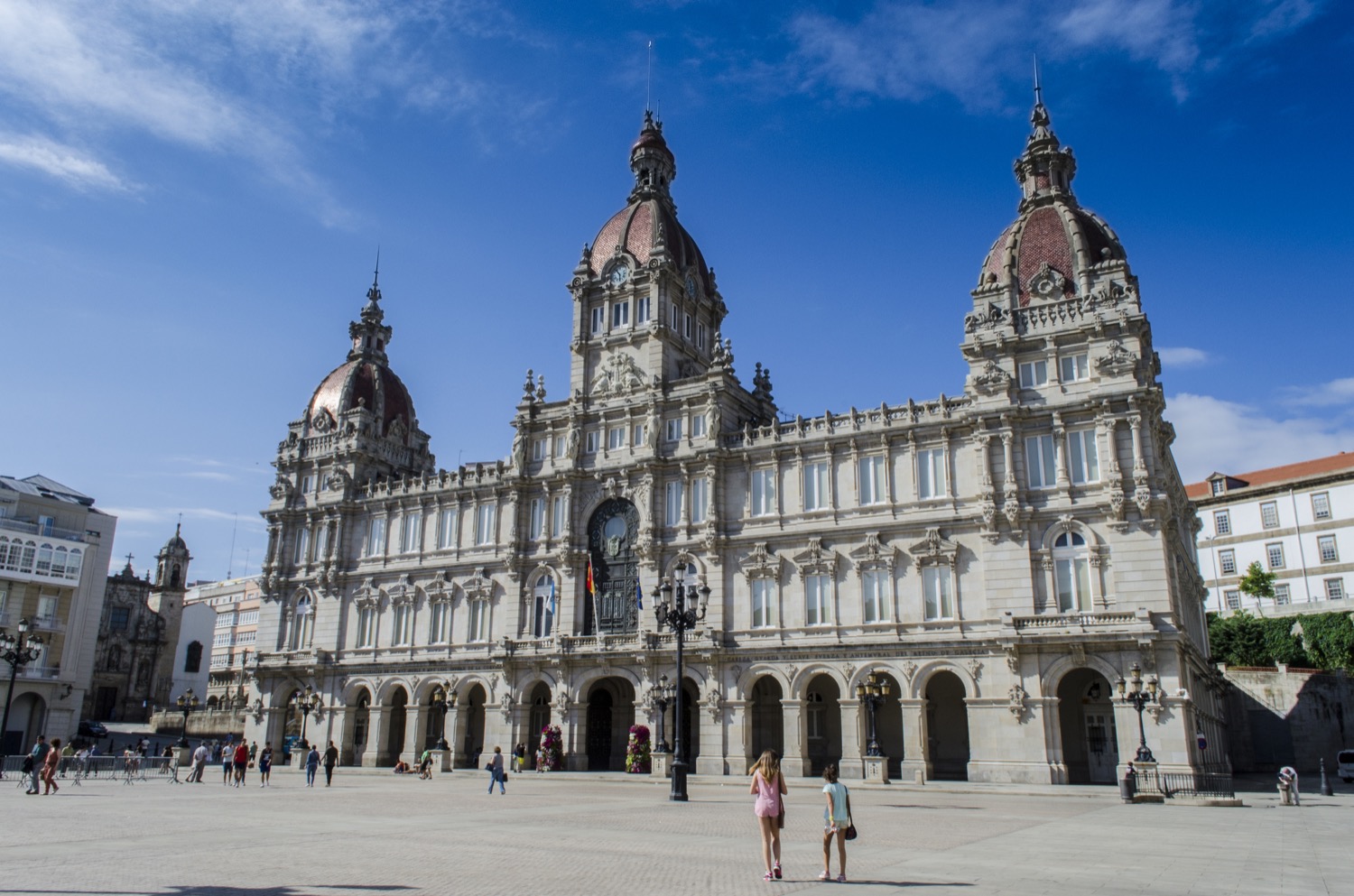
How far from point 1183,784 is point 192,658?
10599cm

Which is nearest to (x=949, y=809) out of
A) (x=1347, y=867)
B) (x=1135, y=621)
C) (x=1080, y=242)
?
(x=1347, y=867)

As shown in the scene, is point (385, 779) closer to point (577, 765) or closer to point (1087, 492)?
point (577, 765)

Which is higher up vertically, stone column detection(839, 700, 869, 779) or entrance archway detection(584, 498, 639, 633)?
entrance archway detection(584, 498, 639, 633)

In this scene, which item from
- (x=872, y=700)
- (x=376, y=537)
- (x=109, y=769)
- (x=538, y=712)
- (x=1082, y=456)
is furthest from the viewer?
(x=376, y=537)

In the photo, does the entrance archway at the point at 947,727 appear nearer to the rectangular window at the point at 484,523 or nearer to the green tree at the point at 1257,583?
the rectangular window at the point at 484,523

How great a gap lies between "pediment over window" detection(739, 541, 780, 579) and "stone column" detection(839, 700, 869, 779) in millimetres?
7478

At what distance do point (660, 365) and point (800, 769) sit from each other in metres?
23.9

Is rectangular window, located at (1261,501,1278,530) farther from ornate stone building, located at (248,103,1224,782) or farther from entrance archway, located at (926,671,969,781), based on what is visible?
entrance archway, located at (926,671,969,781)

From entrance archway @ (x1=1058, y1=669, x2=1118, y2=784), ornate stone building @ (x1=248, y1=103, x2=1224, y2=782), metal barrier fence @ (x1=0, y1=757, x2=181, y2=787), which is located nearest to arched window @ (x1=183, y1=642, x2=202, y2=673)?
ornate stone building @ (x1=248, y1=103, x2=1224, y2=782)

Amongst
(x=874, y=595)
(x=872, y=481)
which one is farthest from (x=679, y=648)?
(x=872, y=481)

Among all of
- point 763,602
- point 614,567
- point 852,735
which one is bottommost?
point 852,735

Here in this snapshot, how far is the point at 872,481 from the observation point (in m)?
50.7

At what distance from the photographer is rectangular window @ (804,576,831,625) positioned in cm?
5038

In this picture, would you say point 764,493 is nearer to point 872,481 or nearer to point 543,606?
point 872,481
